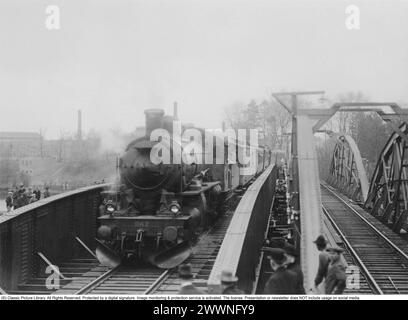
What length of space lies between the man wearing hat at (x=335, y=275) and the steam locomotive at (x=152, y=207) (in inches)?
140

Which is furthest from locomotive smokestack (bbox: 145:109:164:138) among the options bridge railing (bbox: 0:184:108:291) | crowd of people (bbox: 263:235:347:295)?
crowd of people (bbox: 263:235:347:295)

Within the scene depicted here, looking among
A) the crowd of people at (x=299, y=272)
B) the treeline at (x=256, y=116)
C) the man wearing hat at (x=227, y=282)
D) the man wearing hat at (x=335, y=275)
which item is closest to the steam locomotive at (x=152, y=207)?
the crowd of people at (x=299, y=272)

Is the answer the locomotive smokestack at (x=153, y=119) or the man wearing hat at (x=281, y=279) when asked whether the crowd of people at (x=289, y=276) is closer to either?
the man wearing hat at (x=281, y=279)

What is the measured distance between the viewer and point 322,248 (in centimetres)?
576

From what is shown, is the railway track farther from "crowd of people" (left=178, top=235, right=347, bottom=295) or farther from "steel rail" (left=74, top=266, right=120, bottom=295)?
"crowd of people" (left=178, top=235, right=347, bottom=295)

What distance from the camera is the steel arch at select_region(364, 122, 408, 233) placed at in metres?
12.4

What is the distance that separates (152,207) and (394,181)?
7221 mm

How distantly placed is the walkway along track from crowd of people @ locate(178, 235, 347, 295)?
269 cm
